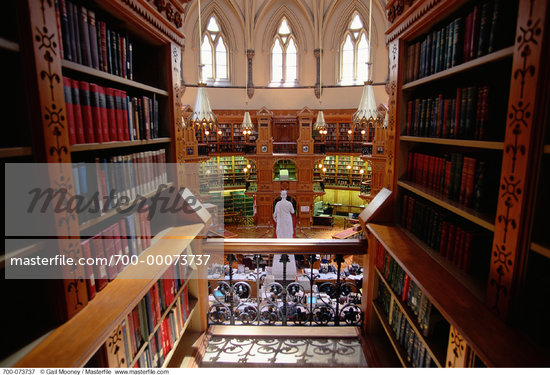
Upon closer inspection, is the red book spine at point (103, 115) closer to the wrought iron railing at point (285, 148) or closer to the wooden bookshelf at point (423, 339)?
the wooden bookshelf at point (423, 339)

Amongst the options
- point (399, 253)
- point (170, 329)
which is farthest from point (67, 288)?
point (399, 253)

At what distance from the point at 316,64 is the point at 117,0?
13442 millimetres

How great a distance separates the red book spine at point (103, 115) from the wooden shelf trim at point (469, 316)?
5.12 feet

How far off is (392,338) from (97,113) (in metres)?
1.93

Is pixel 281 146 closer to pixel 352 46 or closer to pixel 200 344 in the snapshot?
pixel 352 46

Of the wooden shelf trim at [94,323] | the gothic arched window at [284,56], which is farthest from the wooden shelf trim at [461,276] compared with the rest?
the gothic arched window at [284,56]

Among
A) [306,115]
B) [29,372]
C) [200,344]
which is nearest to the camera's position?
[29,372]

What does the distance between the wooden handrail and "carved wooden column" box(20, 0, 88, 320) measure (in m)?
1.02

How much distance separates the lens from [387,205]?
2166mm

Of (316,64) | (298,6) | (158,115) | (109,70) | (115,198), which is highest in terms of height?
(298,6)

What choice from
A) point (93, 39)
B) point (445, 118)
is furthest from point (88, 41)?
point (445, 118)

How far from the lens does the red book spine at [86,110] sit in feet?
4.21

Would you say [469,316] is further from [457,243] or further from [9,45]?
[9,45]

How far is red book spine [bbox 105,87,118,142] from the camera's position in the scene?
4.78ft
